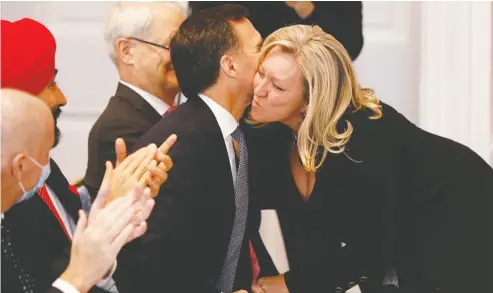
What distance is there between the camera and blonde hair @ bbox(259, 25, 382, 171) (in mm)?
1934

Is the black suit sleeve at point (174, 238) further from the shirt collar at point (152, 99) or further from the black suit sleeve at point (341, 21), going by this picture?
the black suit sleeve at point (341, 21)

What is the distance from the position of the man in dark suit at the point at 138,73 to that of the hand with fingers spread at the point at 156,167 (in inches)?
11.6

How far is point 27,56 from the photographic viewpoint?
174 centimetres

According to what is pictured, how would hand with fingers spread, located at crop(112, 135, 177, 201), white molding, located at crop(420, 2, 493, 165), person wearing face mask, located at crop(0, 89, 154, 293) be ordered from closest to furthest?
person wearing face mask, located at crop(0, 89, 154, 293) → hand with fingers spread, located at crop(112, 135, 177, 201) → white molding, located at crop(420, 2, 493, 165)

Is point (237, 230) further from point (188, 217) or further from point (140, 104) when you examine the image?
point (140, 104)

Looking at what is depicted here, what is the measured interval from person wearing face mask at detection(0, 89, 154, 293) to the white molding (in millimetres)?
1460

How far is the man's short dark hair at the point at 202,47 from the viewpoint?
1909 millimetres

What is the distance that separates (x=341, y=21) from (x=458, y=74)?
53 cm

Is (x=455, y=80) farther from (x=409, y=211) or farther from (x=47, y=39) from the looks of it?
(x=47, y=39)

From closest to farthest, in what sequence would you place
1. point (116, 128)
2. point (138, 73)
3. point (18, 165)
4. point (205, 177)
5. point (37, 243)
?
point (18, 165) < point (37, 243) < point (205, 177) < point (116, 128) < point (138, 73)

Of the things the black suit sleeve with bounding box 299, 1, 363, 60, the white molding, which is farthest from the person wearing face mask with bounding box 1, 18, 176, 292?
the white molding

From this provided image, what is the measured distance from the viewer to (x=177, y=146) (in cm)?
184

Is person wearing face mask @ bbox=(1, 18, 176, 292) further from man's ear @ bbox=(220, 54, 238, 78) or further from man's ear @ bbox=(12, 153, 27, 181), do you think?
man's ear @ bbox=(220, 54, 238, 78)

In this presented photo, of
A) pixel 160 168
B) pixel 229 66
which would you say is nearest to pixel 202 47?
pixel 229 66
